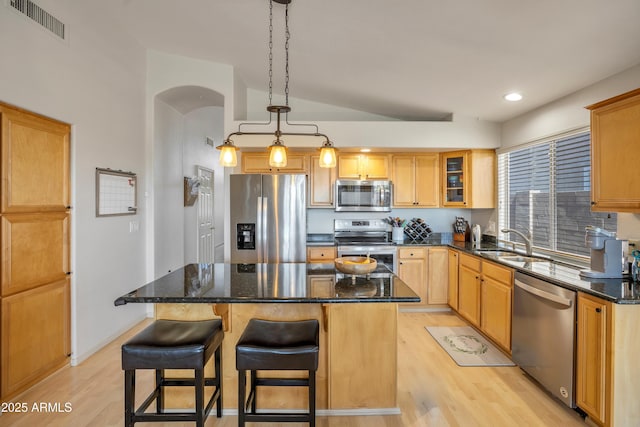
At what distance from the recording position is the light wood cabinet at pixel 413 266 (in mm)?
4340

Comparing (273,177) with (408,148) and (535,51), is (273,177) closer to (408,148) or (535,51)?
(408,148)

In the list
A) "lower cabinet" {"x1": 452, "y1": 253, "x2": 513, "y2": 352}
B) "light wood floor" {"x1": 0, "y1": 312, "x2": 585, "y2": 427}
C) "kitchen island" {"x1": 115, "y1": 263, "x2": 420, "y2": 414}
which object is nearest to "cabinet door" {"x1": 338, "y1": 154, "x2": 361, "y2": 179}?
"lower cabinet" {"x1": 452, "y1": 253, "x2": 513, "y2": 352}

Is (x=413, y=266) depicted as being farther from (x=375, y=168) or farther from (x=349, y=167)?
(x=349, y=167)

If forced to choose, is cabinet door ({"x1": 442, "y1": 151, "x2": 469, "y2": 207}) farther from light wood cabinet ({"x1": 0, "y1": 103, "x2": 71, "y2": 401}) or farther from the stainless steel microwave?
light wood cabinet ({"x1": 0, "y1": 103, "x2": 71, "y2": 401})

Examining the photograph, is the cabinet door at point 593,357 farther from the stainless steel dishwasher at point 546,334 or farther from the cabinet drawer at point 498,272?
the cabinet drawer at point 498,272

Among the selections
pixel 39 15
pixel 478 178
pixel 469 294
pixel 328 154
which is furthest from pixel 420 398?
pixel 39 15

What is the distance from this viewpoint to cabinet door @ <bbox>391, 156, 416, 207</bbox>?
4.66 m

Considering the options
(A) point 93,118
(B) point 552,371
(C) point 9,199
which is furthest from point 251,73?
(B) point 552,371

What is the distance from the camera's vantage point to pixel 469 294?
148 inches

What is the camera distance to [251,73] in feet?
14.0

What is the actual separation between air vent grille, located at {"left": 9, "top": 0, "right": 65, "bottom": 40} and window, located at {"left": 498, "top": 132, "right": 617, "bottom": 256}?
14.3ft

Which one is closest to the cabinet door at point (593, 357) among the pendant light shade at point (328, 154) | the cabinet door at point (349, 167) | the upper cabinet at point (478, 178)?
the pendant light shade at point (328, 154)

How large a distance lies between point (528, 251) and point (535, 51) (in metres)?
1.83

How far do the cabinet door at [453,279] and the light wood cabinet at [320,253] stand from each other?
1432mm
